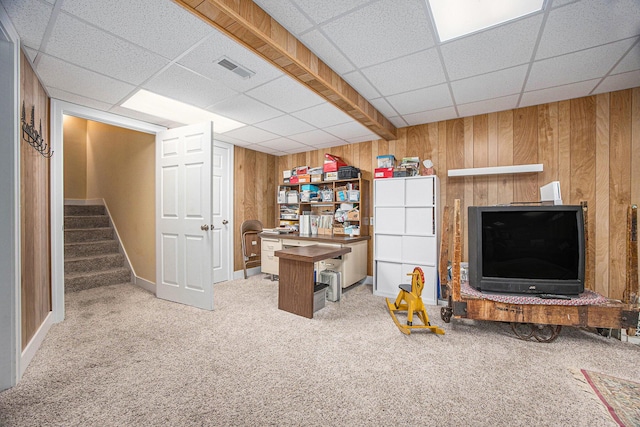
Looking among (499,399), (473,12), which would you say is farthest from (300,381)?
(473,12)

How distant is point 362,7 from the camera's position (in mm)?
1720

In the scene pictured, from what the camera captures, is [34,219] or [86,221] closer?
[34,219]

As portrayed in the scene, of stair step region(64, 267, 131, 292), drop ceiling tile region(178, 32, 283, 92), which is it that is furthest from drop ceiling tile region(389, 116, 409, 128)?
stair step region(64, 267, 131, 292)

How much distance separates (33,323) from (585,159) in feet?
18.2

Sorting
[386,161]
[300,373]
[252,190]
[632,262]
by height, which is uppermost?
[386,161]

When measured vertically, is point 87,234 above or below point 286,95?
below

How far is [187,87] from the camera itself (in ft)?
8.64

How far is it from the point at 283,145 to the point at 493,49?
3291mm

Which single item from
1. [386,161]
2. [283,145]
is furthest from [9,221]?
[386,161]

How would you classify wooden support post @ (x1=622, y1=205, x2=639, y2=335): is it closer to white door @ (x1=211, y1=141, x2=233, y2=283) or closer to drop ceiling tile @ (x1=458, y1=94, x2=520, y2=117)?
drop ceiling tile @ (x1=458, y1=94, x2=520, y2=117)

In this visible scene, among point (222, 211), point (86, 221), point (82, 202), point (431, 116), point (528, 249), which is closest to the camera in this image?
point (528, 249)

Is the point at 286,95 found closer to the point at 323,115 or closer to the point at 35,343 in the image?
the point at 323,115

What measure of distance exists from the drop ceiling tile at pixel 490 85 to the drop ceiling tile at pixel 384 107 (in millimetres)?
714

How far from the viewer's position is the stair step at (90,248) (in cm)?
418
